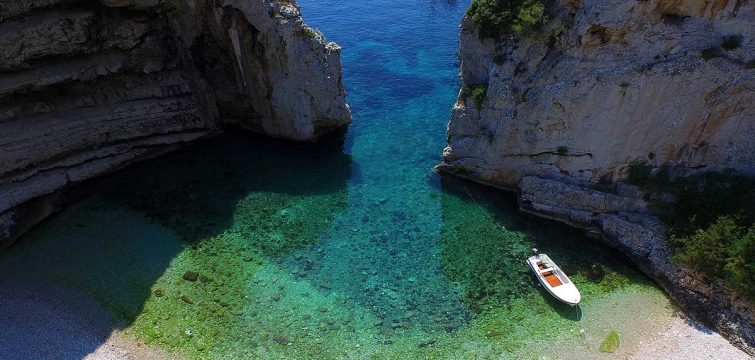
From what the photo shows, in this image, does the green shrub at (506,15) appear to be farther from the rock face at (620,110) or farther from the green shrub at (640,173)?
the green shrub at (640,173)

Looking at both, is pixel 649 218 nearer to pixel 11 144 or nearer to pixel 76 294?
pixel 76 294

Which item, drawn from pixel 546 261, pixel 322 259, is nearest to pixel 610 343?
pixel 546 261

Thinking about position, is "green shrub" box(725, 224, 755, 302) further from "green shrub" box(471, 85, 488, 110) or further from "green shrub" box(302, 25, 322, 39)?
"green shrub" box(302, 25, 322, 39)

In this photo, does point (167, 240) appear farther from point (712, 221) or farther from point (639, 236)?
point (712, 221)

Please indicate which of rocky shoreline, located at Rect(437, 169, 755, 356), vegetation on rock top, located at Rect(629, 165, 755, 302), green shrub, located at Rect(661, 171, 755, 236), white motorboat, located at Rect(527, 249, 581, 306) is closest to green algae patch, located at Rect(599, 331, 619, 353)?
white motorboat, located at Rect(527, 249, 581, 306)

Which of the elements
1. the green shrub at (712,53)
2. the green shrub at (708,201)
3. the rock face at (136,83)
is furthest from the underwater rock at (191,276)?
the green shrub at (712,53)

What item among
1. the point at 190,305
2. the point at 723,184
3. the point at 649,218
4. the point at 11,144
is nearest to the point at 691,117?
the point at 723,184
